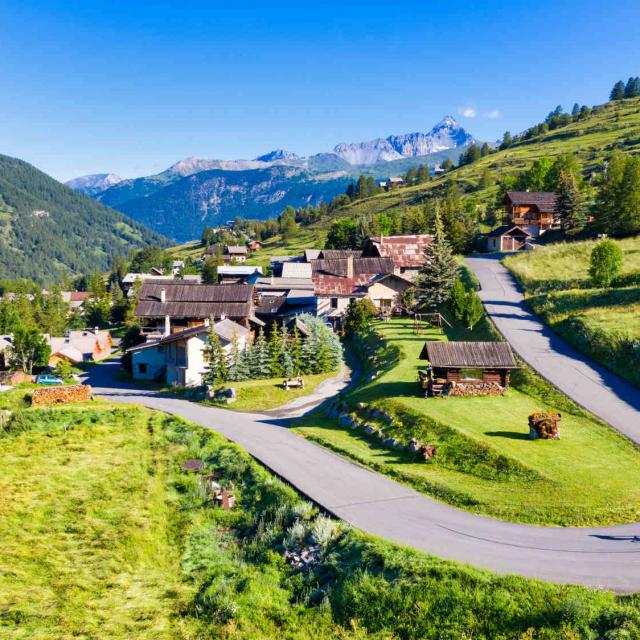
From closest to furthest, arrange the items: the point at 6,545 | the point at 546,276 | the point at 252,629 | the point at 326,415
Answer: the point at 252,629, the point at 6,545, the point at 326,415, the point at 546,276

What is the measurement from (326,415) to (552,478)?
58.0 ft

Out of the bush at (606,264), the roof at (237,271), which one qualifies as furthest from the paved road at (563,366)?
the roof at (237,271)

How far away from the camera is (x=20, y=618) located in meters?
17.9

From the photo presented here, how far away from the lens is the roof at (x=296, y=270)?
8912 cm

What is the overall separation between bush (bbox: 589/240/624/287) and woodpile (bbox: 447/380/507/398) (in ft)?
87.0

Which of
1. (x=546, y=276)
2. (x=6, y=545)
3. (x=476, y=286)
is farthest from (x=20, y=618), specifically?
(x=546, y=276)

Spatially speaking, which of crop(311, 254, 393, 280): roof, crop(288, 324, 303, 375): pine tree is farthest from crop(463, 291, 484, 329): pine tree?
crop(311, 254, 393, 280): roof

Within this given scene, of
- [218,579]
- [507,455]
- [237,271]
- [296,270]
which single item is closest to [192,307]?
[296,270]

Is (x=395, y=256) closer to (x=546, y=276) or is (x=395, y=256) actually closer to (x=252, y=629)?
(x=546, y=276)

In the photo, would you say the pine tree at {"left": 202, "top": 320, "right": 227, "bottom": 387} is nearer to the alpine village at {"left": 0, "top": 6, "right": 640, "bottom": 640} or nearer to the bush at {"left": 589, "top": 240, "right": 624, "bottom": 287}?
the alpine village at {"left": 0, "top": 6, "right": 640, "bottom": 640}

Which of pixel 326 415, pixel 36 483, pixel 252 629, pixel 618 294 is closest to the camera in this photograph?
pixel 252 629

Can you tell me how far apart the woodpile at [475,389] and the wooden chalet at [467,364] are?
67mm

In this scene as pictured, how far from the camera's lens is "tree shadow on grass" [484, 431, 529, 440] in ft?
93.1

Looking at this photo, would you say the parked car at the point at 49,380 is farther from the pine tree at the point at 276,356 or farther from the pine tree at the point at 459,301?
the pine tree at the point at 459,301
